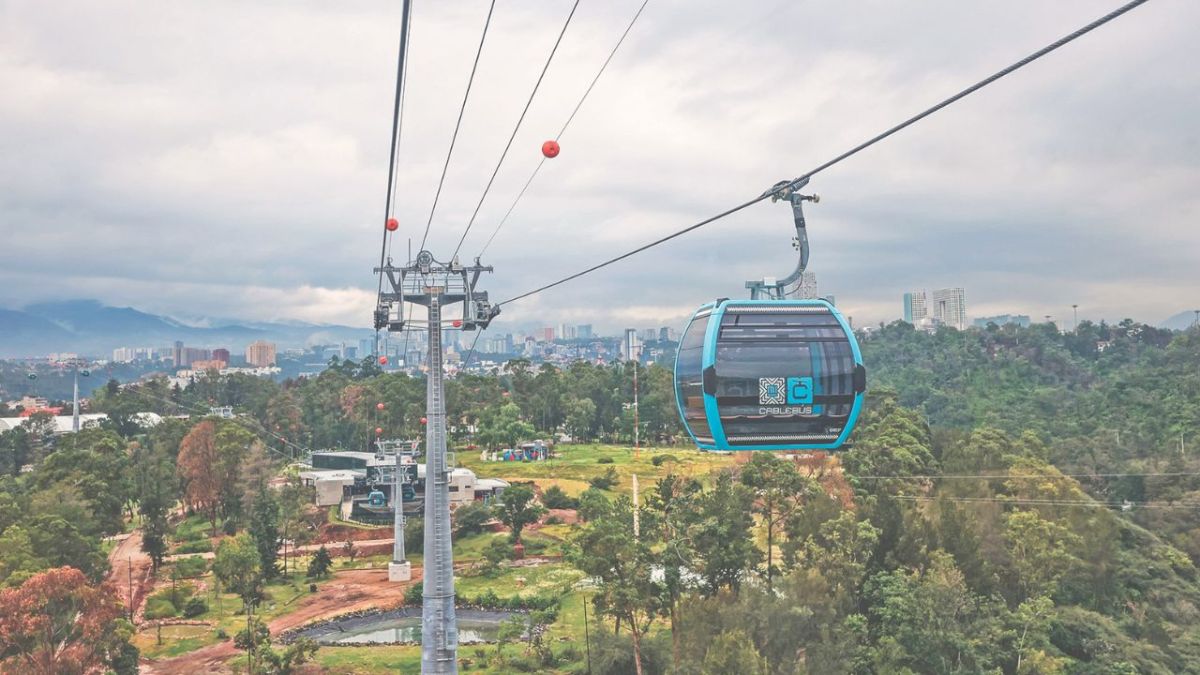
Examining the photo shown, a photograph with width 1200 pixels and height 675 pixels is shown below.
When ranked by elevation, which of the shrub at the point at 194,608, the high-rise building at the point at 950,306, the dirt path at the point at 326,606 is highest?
the high-rise building at the point at 950,306

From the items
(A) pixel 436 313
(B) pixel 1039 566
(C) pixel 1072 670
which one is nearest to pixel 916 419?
(B) pixel 1039 566

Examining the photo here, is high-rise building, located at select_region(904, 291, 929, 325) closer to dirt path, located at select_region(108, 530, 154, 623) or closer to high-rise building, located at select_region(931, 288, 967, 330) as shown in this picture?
high-rise building, located at select_region(931, 288, 967, 330)

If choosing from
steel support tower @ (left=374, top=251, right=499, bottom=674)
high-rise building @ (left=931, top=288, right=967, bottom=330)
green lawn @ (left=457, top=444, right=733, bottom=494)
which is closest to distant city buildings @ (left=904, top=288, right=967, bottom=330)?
high-rise building @ (left=931, top=288, right=967, bottom=330)

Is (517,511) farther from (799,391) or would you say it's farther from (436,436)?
(799,391)

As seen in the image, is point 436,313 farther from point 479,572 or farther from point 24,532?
point 479,572

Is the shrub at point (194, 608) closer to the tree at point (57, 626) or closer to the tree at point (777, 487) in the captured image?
the tree at point (57, 626)

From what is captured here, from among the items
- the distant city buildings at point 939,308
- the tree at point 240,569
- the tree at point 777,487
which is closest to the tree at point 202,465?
the tree at point 240,569

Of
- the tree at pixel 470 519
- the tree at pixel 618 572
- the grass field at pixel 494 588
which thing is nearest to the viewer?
the tree at pixel 618 572

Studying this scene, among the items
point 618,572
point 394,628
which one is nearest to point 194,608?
point 394,628
